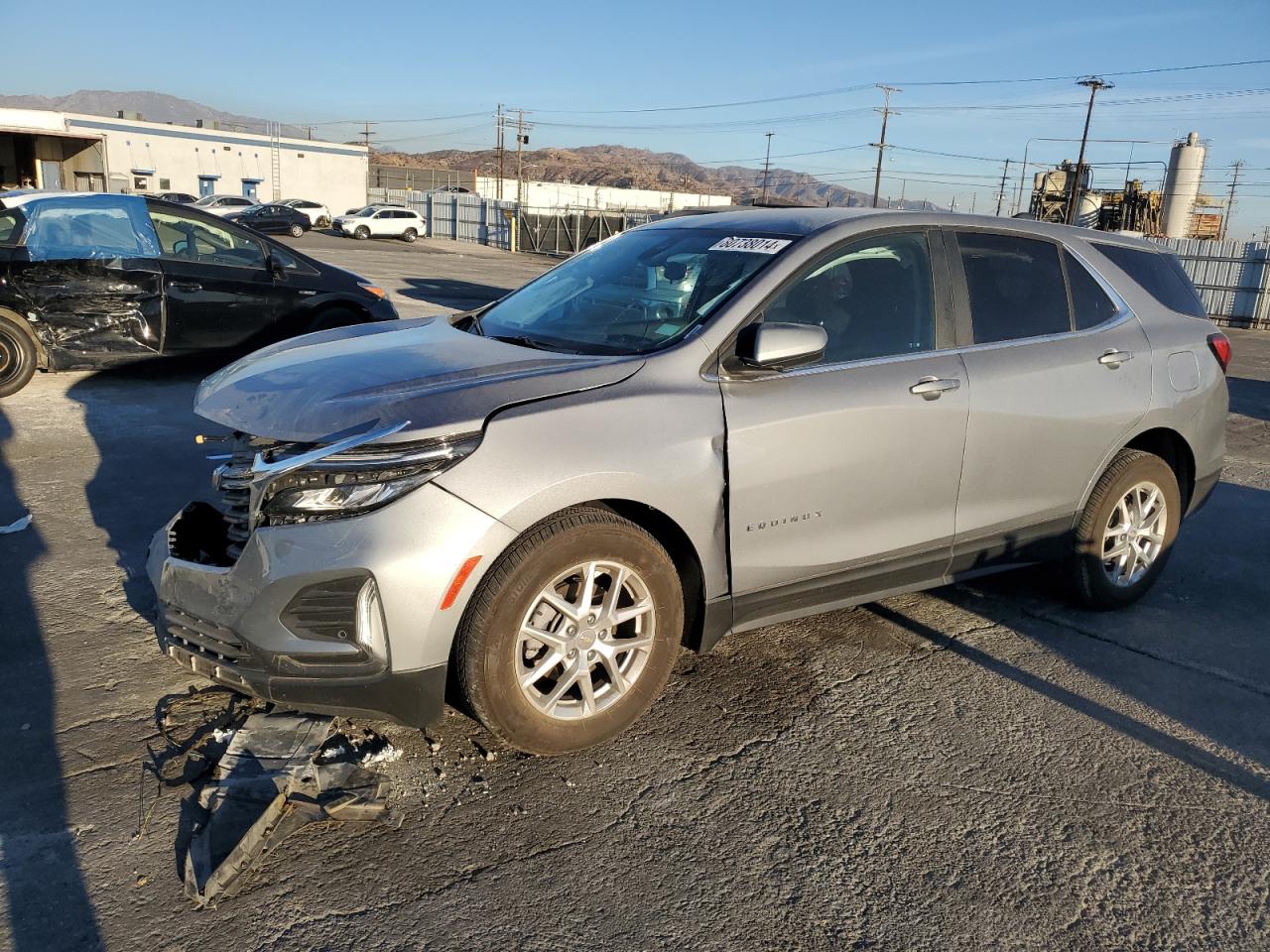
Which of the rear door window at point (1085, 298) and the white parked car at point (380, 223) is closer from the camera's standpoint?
the rear door window at point (1085, 298)

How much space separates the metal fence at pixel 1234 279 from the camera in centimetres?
2456

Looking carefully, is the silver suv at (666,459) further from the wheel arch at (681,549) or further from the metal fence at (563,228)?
the metal fence at (563,228)

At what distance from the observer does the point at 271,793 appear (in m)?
2.98

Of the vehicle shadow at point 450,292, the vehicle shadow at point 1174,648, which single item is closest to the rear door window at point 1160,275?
the vehicle shadow at point 1174,648

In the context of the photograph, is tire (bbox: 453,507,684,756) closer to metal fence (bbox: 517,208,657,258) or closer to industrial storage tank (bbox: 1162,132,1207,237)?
metal fence (bbox: 517,208,657,258)

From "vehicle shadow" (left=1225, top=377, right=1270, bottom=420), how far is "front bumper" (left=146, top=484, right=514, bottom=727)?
10338 mm

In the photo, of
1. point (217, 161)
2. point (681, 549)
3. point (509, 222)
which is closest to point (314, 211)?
point (509, 222)

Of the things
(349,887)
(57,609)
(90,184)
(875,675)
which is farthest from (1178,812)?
(90,184)

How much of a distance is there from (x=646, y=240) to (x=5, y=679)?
3079mm

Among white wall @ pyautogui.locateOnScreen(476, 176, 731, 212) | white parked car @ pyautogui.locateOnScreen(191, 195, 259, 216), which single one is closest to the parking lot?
white parked car @ pyautogui.locateOnScreen(191, 195, 259, 216)

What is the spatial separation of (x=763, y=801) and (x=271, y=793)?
1504 millimetres

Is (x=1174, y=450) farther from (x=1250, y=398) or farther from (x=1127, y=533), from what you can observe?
(x=1250, y=398)

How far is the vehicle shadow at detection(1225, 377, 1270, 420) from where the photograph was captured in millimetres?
11219

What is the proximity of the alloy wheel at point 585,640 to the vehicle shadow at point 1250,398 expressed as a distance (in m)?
9.69
